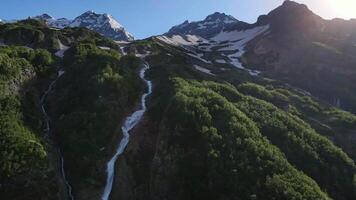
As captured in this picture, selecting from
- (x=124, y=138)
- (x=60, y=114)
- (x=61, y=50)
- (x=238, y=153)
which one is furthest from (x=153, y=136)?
(x=61, y=50)

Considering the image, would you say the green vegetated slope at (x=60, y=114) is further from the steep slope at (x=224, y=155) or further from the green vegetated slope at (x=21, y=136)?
the steep slope at (x=224, y=155)

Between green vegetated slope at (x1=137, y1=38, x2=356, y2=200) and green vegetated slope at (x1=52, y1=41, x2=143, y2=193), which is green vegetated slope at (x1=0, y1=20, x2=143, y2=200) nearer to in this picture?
green vegetated slope at (x1=52, y1=41, x2=143, y2=193)

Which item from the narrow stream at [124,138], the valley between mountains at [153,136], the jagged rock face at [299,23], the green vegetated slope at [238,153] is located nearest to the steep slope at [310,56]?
the jagged rock face at [299,23]

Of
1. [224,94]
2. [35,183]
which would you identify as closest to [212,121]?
[224,94]

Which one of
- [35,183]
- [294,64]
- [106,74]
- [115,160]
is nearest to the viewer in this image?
[35,183]

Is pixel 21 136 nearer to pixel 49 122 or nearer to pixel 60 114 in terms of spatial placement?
pixel 49 122

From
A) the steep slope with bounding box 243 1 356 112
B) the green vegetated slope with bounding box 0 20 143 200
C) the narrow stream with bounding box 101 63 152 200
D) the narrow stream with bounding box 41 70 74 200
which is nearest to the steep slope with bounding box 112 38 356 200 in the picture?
the narrow stream with bounding box 101 63 152 200

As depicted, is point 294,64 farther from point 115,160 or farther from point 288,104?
point 115,160
